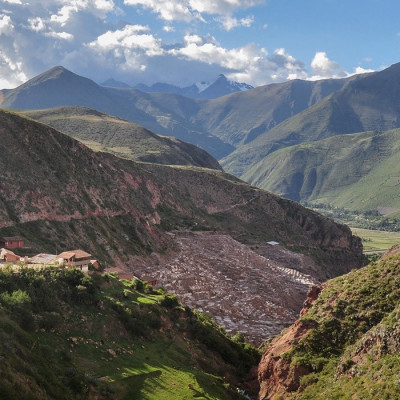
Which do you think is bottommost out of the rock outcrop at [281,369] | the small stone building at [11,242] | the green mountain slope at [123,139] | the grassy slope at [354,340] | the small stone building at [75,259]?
the rock outcrop at [281,369]

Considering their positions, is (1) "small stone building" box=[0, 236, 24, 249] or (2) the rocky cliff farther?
(2) the rocky cliff

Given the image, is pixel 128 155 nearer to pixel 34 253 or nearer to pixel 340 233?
pixel 340 233

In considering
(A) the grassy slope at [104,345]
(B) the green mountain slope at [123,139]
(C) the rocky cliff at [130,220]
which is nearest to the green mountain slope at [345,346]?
(A) the grassy slope at [104,345]

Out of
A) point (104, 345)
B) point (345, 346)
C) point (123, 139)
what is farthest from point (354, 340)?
point (123, 139)

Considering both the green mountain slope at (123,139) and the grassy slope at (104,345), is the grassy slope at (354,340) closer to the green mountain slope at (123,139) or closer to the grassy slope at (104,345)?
the grassy slope at (104,345)

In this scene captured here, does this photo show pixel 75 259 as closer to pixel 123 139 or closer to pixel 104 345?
pixel 104 345

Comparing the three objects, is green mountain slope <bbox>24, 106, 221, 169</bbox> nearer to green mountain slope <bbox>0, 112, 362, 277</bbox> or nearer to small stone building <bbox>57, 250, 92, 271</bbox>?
green mountain slope <bbox>0, 112, 362, 277</bbox>

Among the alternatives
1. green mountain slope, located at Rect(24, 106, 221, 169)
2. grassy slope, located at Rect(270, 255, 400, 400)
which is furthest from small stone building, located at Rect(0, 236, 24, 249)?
green mountain slope, located at Rect(24, 106, 221, 169)

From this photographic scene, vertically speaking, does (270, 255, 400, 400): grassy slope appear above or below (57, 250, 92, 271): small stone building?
below
